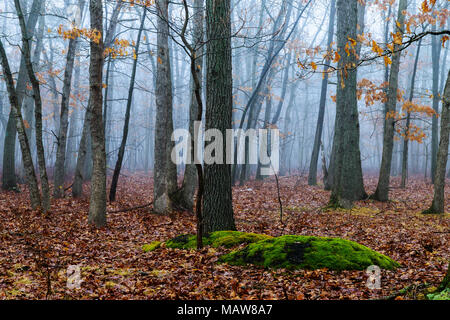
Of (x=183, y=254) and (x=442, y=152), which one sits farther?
(x=442, y=152)

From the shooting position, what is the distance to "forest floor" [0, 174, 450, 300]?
→ 473 centimetres

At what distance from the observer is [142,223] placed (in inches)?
404

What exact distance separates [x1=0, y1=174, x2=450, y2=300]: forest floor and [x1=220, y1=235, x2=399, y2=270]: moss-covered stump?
0.19 metres

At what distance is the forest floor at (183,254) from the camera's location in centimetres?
473

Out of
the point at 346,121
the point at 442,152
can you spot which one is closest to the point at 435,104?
the point at 346,121

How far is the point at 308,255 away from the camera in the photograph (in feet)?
18.3

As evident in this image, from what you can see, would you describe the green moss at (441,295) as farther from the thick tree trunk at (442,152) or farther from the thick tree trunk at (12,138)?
the thick tree trunk at (12,138)

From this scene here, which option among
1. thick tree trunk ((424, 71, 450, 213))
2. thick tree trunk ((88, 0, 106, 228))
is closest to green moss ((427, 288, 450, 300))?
thick tree trunk ((88, 0, 106, 228))

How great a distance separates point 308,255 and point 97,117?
21.0ft

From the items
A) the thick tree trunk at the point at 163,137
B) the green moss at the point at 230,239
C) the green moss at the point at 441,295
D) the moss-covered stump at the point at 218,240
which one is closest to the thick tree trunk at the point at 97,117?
the thick tree trunk at the point at 163,137

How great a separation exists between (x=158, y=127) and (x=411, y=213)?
28.6ft

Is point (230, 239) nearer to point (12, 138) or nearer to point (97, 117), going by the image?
point (97, 117)

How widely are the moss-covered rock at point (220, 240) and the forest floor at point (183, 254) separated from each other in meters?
0.27
